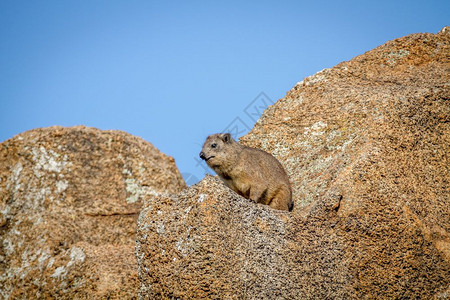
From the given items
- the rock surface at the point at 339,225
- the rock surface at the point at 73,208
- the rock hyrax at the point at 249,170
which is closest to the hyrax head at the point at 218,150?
the rock hyrax at the point at 249,170

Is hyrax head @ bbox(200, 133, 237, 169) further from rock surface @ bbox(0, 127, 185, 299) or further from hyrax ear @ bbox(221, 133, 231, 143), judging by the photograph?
rock surface @ bbox(0, 127, 185, 299)

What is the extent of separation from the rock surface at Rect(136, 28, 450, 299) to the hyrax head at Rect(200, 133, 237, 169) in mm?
1329

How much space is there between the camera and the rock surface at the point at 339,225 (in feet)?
20.7

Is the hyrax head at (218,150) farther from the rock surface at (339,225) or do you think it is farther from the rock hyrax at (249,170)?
the rock surface at (339,225)

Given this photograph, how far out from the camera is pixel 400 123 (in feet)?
26.3

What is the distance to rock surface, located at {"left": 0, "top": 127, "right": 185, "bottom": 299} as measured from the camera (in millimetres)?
8258

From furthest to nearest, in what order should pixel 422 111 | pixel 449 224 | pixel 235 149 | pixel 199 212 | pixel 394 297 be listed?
pixel 235 149
pixel 422 111
pixel 449 224
pixel 394 297
pixel 199 212

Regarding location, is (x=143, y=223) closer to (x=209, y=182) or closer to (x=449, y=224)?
(x=209, y=182)

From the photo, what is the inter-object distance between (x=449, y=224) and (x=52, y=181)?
7.25 m

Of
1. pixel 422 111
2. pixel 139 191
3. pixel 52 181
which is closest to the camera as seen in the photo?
pixel 422 111

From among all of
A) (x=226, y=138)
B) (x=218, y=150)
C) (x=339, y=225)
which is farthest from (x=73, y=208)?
(x=339, y=225)

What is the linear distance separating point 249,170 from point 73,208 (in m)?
3.59

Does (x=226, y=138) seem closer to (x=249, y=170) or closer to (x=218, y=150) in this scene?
(x=218, y=150)

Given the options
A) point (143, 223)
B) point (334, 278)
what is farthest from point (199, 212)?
point (334, 278)
